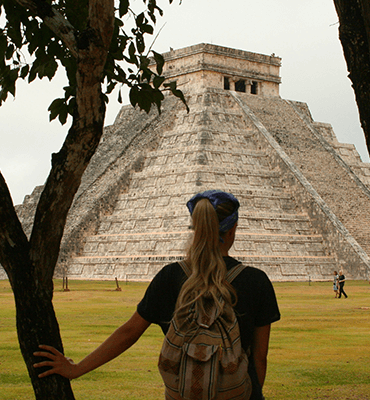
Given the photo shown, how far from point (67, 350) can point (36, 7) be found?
471 centimetres

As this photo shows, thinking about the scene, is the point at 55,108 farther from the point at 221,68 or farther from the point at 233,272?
the point at 221,68

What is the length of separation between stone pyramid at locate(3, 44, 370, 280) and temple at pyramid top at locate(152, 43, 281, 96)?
6 cm

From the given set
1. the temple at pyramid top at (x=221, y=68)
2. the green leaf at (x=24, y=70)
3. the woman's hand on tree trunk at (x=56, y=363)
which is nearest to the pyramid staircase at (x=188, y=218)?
the temple at pyramid top at (x=221, y=68)

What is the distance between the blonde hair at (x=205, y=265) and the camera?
2.40 meters

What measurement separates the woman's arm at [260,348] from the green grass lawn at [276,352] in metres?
2.67

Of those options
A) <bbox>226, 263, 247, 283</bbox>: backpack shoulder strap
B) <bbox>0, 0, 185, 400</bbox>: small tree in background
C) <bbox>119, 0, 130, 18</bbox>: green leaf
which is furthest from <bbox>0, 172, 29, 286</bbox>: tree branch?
<bbox>119, 0, 130, 18</bbox>: green leaf

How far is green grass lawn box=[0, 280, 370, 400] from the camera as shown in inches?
210

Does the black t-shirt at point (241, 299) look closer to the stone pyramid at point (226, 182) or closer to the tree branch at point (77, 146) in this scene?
the tree branch at point (77, 146)

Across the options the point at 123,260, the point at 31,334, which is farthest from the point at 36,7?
the point at 123,260

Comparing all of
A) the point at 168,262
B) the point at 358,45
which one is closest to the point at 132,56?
the point at 358,45

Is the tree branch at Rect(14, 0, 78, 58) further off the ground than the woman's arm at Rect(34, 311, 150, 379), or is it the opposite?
the tree branch at Rect(14, 0, 78, 58)

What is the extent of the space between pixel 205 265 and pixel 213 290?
0.38ft

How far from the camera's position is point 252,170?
24.4 m

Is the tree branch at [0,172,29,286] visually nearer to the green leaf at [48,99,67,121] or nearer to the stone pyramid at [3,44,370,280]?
the green leaf at [48,99,67,121]
